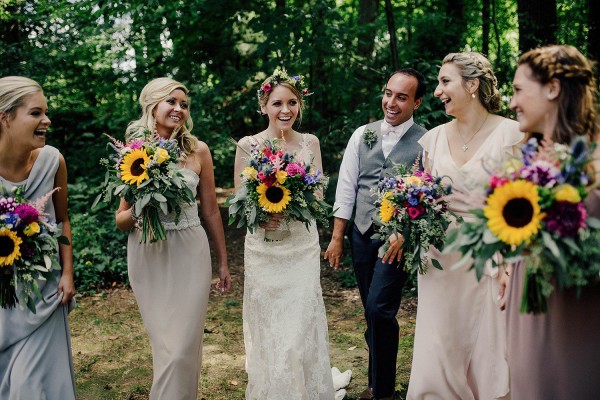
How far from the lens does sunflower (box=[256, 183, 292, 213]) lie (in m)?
4.59

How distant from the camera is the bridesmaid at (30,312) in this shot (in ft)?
12.3

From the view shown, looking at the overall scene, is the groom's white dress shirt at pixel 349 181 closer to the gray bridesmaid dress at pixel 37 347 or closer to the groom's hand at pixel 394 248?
the groom's hand at pixel 394 248

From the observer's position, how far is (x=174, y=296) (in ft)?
14.8

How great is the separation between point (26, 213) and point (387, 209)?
7.64 feet

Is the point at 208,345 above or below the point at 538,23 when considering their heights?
below

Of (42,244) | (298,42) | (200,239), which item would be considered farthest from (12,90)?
(298,42)

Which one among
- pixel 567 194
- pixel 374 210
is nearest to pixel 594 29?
pixel 374 210

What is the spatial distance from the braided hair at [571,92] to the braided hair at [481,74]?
1.32 m

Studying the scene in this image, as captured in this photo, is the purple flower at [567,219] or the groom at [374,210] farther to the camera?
the groom at [374,210]


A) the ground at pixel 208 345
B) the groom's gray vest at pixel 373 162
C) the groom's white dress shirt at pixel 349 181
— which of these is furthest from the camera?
the ground at pixel 208 345

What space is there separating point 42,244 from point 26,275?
0.72 ft

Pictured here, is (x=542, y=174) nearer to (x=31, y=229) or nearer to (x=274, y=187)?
(x=274, y=187)

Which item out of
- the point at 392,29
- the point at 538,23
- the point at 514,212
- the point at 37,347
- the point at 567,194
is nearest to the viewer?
the point at 567,194

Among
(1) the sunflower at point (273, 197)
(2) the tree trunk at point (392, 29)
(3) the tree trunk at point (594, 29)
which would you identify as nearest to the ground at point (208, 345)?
(1) the sunflower at point (273, 197)
